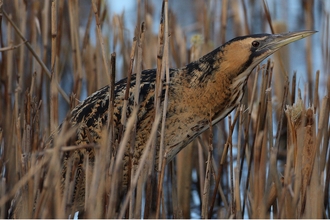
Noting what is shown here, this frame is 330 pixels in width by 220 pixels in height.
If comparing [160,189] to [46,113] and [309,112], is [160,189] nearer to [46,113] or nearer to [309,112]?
[309,112]

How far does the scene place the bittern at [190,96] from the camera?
2.95m

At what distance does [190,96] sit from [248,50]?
338 millimetres

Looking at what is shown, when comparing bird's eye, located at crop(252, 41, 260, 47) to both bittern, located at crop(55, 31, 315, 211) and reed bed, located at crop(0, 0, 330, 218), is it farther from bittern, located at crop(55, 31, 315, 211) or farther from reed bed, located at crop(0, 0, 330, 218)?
reed bed, located at crop(0, 0, 330, 218)

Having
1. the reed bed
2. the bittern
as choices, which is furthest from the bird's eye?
the reed bed

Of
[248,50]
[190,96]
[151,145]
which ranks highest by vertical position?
[248,50]

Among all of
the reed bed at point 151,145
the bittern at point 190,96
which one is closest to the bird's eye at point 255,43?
the bittern at point 190,96

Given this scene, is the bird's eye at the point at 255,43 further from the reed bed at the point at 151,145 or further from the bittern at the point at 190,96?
the reed bed at the point at 151,145

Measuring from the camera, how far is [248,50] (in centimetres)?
298

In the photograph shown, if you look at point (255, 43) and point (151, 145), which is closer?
point (151, 145)

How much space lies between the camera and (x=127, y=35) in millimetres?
4348

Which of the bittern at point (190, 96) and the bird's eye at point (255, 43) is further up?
the bird's eye at point (255, 43)

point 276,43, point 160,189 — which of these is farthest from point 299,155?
point 276,43

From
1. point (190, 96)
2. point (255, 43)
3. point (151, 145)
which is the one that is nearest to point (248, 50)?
point (255, 43)

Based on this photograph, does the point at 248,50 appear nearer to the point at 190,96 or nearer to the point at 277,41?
the point at 277,41
